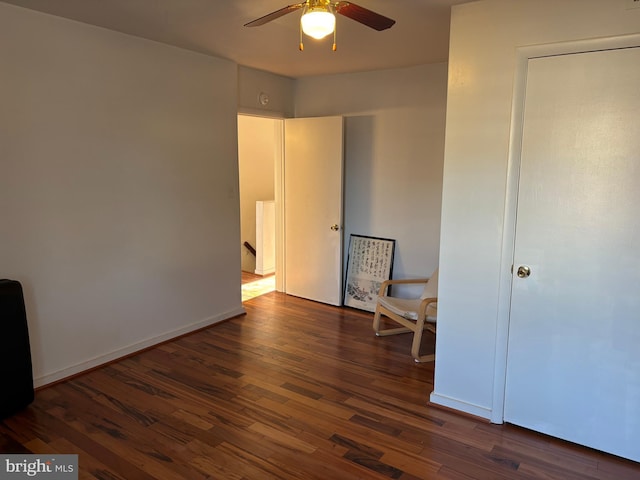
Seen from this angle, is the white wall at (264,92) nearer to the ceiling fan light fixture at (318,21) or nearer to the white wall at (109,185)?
the white wall at (109,185)

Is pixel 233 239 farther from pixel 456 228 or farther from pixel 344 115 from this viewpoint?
pixel 456 228

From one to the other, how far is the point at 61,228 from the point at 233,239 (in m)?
1.60

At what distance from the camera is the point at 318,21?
6.00 feet

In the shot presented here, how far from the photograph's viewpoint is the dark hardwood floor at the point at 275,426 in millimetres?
2242

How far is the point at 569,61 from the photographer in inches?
88.3

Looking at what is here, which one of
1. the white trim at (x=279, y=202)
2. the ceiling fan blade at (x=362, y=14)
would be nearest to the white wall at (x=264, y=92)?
the white trim at (x=279, y=202)

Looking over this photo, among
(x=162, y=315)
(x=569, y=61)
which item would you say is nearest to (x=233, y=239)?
(x=162, y=315)

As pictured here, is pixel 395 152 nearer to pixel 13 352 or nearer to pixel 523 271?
pixel 523 271

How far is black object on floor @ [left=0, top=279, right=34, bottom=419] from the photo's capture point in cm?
254

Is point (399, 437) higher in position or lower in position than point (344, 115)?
lower

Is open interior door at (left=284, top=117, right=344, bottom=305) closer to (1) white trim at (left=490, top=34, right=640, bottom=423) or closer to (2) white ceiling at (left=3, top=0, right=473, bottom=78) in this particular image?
(2) white ceiling at (left=3, top=0, right=473, bottom=78)

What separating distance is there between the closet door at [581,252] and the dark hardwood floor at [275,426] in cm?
24

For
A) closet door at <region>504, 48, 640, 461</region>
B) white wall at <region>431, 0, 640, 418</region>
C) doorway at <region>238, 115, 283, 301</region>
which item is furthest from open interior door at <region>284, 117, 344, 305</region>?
closet door at <region>504, 48, 640, 461</region>

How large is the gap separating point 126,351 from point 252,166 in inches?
147
